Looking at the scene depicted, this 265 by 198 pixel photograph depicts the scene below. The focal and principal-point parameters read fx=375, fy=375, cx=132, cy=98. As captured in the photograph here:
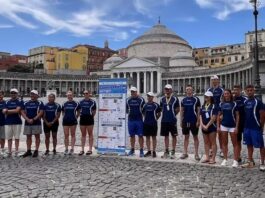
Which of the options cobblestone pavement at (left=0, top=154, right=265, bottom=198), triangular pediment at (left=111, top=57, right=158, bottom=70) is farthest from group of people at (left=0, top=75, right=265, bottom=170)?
triangular pediment at (left=111, top=57, right=158, bottom=70)

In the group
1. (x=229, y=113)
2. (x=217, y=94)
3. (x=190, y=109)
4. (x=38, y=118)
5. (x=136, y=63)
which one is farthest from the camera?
(x=136, y=63)

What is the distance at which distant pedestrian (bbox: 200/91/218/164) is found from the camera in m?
10.6

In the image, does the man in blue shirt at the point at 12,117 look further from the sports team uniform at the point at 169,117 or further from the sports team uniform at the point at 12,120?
the sports team uniform at the point at 169,117

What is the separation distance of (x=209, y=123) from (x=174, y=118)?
1.32 metres

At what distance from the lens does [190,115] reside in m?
11.2

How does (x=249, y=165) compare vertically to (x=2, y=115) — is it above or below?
below

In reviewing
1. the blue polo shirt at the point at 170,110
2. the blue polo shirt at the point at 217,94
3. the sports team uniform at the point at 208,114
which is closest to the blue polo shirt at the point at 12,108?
the blue polo shirt at the point at 170,110

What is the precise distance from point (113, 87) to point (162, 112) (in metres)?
1.86

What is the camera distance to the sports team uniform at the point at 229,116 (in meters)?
10.2

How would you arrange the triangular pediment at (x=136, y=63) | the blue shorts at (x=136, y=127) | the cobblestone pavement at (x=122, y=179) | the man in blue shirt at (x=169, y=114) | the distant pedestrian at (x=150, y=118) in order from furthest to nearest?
the triangular pediment at (x=136, y=63), the blue shorts at (x=136, y=127), the distant pedestrian at (x=150, y=118), the man in blue shirt at (x=169, y=114), the cobblestone pavement at (x=122, y=179)

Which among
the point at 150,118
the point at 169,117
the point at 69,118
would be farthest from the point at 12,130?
the point at 169,117

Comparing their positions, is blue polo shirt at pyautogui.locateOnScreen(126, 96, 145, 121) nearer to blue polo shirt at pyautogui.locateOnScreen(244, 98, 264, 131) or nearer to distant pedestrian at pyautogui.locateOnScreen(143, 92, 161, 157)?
distant pedestrian at pyautogui.locateOnScreen(143, 92, 161, 157)

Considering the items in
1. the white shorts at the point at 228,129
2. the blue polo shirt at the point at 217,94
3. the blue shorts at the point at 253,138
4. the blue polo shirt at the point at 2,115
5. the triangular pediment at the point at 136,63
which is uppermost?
the triangular pediment at the point at 136,63

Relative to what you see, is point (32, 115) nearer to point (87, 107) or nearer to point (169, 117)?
point (87, 107)
